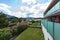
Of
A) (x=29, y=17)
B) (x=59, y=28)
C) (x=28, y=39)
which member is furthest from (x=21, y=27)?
(x=29, y=17)

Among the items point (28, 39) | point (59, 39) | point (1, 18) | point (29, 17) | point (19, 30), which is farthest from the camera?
point (29, 17)

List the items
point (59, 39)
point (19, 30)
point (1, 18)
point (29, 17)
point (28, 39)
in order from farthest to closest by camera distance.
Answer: point (29, 17) < point (1, 18) < point (19, 30) < point (28, 39) < point (59, 39)

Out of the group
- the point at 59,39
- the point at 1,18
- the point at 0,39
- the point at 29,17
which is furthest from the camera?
the point at 29,17

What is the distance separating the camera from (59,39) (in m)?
5.28

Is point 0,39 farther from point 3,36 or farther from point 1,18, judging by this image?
point 1,18

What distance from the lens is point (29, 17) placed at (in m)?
105

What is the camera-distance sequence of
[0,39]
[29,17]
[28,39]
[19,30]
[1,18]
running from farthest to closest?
1. [29,17]
2. [1,18]
3. [19,30]
4. [28,39]
5. [0,39]

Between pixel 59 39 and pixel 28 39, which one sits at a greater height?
pixel 59 39

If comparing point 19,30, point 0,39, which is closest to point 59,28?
point 0,39

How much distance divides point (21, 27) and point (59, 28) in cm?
3661

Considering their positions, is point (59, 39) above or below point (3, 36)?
above

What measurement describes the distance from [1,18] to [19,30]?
1556 cm

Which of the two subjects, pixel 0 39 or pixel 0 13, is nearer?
pixel 0 39

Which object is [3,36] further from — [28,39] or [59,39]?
[59,39]
